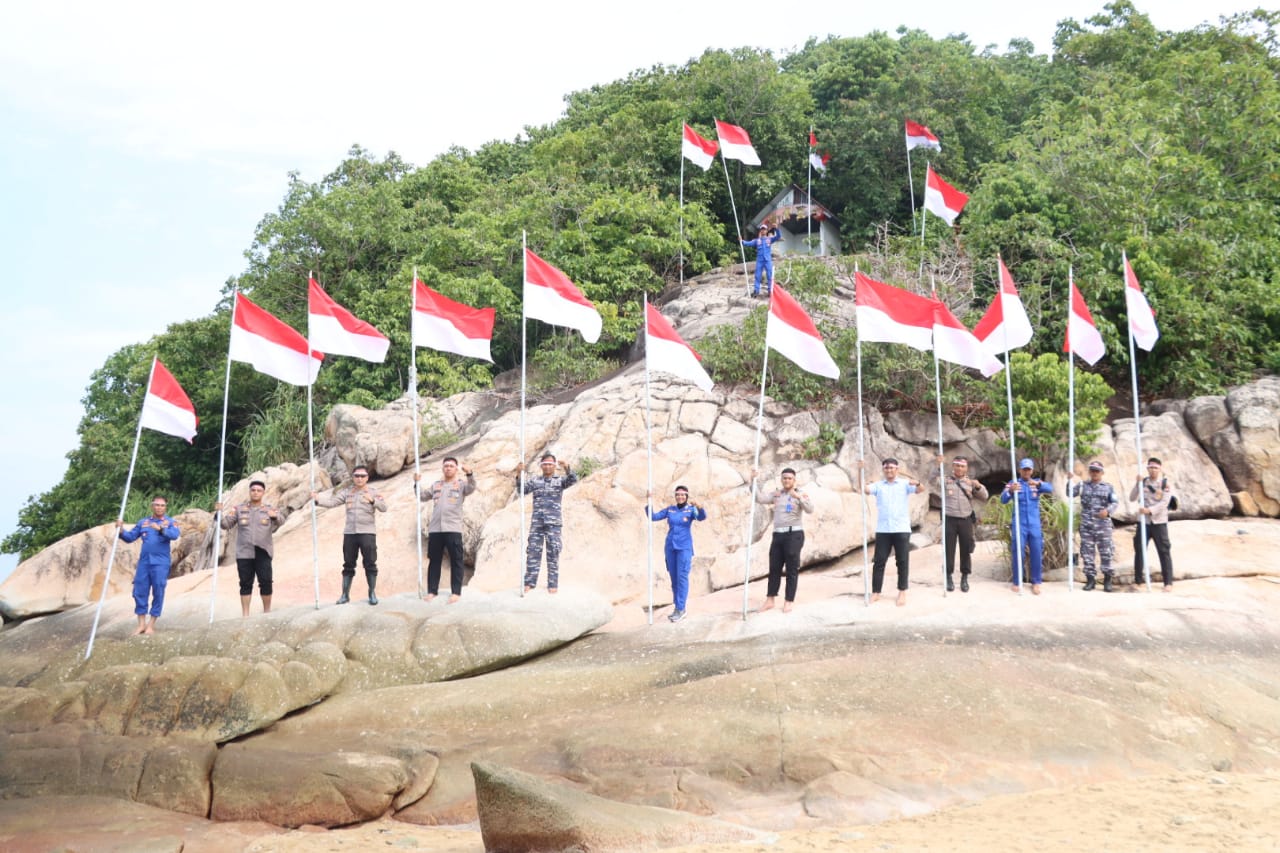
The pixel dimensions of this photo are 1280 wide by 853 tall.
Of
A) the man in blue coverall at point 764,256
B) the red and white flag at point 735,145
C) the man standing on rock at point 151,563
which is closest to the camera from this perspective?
the man standing on rock at point 151,563

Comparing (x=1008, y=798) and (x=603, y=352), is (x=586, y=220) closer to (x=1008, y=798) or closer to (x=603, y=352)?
(x=603, y=352)

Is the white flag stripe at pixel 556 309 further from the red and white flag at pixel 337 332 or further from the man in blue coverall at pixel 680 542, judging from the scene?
the man in blue coverall at pixel 680 542

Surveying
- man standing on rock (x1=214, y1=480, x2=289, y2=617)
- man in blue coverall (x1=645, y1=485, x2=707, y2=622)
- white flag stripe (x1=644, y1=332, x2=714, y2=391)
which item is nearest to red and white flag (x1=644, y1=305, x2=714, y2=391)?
white flag stripe (x1=644, y1=332, x2=714, y2=391)

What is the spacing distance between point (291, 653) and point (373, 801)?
2.68m

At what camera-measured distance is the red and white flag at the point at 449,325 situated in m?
13.3

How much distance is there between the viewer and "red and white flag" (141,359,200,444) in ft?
42.8

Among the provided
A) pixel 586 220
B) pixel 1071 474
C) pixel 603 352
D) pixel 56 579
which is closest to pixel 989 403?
pixel 1071 474

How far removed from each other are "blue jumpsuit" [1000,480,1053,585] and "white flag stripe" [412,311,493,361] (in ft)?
23.9

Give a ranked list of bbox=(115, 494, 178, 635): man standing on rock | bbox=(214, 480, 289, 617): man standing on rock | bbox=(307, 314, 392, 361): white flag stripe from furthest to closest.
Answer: bbox=(307, 314, 392, 361): white flag stripe
bbox=(214, 480, 289, 617): man standing on rock
bbox=(115, 494, 178, 635): man standing on rock

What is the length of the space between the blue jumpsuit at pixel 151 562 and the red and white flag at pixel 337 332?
3157 millimetres

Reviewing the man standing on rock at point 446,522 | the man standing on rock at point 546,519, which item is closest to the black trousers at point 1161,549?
the man standing on rock at point 546,519

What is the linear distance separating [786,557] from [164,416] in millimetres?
8548

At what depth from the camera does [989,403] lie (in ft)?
56.2

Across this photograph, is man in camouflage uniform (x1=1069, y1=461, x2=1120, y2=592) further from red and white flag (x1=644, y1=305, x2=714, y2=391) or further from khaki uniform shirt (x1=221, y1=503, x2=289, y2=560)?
khaki uniform shirt (x1=221, y1=503, x2=289, y2=560)
